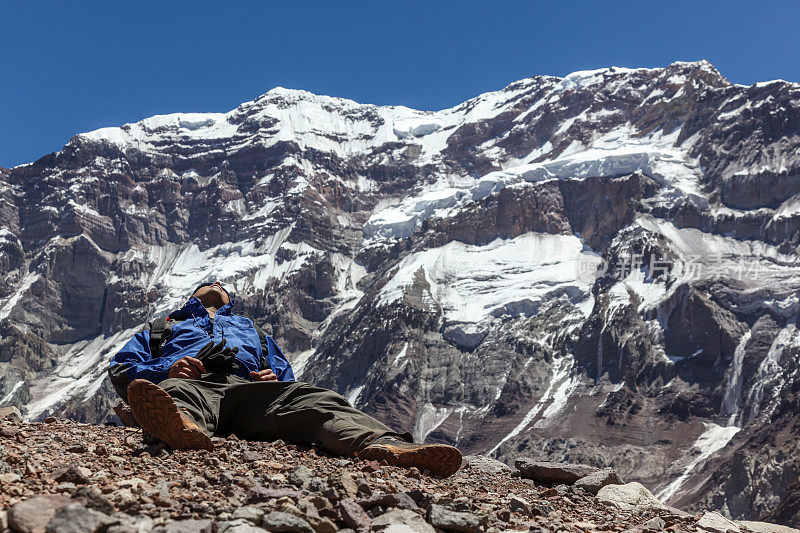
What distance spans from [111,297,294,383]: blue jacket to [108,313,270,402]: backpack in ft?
0.16

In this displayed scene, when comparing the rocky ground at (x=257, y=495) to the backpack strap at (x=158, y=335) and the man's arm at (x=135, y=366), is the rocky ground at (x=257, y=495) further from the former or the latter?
the backpack strap at (x=158, y=335)

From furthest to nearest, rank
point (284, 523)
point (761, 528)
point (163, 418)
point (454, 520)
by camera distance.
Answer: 1. point (761, 528)
2. point (163, 418)
3. point (454, 520)
4. point (284, 523)

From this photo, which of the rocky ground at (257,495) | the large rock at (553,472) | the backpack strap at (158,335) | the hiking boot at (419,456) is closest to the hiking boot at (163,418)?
the rocky ground at (257,495)

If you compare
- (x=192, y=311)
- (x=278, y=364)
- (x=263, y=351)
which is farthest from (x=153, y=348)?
(x=278, y=364)

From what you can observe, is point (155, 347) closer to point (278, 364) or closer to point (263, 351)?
point (263, 351)

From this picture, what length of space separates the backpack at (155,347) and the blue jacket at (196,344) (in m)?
0.05

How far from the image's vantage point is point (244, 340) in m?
11.8

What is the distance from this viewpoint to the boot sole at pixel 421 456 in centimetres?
915

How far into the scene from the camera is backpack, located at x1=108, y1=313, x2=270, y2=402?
10.6 meters

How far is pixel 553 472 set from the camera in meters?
11.8

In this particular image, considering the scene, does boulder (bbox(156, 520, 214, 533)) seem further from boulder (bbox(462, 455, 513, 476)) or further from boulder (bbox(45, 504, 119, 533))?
boulder (bbox(462, 455, 513, 476))

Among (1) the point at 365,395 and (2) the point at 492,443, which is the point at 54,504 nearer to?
(2) the point at 492,443

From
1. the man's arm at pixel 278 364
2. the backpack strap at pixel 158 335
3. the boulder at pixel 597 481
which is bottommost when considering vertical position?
the boulder at pixel 597 481

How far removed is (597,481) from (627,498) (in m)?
0.68
